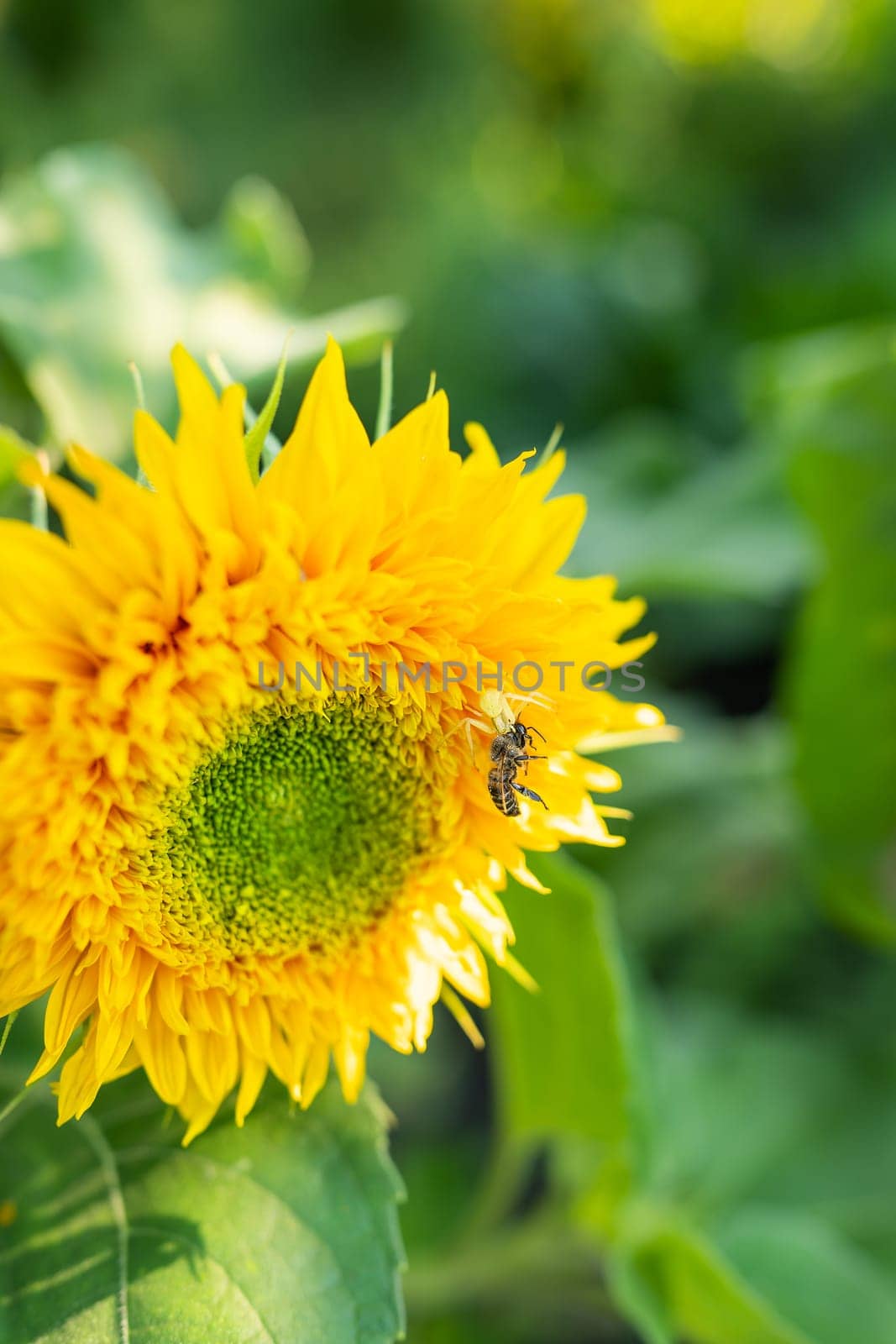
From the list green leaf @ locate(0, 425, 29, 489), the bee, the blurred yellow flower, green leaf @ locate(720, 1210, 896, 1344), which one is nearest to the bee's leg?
the bee

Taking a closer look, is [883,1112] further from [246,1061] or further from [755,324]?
[755,324]

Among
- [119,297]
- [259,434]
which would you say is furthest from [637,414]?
[259,434]

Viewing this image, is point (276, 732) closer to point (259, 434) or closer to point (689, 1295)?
point (259, 434)

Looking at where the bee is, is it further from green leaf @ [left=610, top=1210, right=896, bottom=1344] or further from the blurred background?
green leaf @ [left=610, top=1210, right=896, bottom=1344]

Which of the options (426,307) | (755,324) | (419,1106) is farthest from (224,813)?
(755,324)

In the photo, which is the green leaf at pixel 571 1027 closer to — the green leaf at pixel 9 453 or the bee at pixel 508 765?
the bee at pixel 508 765

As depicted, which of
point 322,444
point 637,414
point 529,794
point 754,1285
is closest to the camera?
point 322,444

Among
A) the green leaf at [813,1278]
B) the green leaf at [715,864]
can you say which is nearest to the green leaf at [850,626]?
the green leaf at [715,864]
